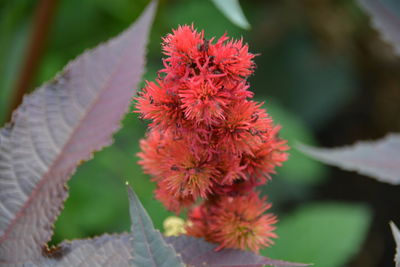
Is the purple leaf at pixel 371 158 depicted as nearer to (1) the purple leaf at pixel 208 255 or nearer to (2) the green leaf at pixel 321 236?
(1) the purple leaf at pixel 208 255

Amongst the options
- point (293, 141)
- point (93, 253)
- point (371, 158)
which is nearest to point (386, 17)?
point (371, 158)

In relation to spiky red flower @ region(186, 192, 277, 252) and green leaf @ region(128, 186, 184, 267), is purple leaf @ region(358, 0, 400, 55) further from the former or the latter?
green leaf @ region(128, 186, 184, 267)

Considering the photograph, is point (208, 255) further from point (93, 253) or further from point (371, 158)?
point (371, 158)

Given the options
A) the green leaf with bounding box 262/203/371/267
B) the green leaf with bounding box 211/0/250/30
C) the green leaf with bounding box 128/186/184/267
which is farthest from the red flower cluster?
the green leaf with bounding box 262/203/371/267

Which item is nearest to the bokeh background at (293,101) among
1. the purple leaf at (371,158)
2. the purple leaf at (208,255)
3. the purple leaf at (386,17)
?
the purple leaf at (371,158)

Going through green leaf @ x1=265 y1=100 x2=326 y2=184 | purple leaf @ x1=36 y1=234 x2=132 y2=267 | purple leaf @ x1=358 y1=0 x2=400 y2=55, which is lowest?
purple leaf @ x1=36 y1=234 x2=132 y2=267

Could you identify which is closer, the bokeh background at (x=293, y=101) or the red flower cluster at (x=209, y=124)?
the red flower cluster at (x=209, y=124)

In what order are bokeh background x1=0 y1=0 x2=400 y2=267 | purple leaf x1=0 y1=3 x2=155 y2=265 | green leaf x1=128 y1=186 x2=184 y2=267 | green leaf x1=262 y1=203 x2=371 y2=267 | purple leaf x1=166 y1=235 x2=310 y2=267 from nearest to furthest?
1. green leaf x1=128 y1=186 x2=184 y2=267
2. purple leaf x1=166 y1=235 x2=310 y2=267
3. purple leaf x1=0 y1=3 x2=155 y2=265
4. green leaf x1=262 y1=203 x2=371 y2=267
5. bokeh background x1=0 y1=0 x2=400 y2=267
